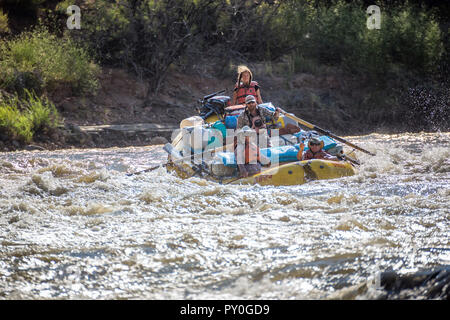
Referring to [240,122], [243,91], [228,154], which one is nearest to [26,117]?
[243,91]

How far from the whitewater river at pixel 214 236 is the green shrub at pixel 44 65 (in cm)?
572

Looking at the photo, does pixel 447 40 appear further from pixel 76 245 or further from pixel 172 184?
pixel 76 245

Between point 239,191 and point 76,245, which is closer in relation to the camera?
point 76,245

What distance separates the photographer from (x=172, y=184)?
22.6ft

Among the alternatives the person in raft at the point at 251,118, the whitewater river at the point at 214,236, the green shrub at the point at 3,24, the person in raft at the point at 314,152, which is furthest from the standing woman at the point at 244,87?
the green shrub at the point at 3,24

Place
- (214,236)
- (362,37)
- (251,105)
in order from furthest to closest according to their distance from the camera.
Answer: (362,37) → (251,105) → (214,236)

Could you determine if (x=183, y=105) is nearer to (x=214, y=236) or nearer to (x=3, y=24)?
(x=3, y=24)

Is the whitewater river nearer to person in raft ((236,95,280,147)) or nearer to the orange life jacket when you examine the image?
the orange life jacket

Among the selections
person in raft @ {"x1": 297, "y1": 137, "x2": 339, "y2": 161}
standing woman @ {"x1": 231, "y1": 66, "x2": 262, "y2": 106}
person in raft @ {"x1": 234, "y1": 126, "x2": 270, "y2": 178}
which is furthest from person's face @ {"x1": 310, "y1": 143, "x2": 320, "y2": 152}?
standing woman @ {"x1": 231, "y1": 66, "x2": 262, "y2": 106}

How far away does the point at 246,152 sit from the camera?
7156 mm

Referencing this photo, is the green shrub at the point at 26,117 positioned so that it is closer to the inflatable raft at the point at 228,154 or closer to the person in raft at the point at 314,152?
the inflatable raft at the point at 228,154

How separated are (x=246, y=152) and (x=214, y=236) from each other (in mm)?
2661
